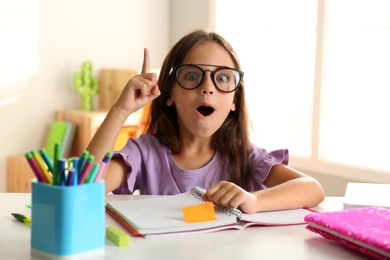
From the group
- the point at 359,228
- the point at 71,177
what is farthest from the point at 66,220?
the point at 359,228

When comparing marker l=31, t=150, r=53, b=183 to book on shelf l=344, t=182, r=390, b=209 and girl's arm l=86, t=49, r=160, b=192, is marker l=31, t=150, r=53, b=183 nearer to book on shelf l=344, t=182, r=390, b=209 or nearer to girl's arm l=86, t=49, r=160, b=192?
girl's arm l=86, t=49, r=160, b=192

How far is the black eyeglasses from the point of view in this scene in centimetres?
163

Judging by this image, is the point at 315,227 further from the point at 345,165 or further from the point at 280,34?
the point at 280,34

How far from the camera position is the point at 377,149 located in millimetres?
3420

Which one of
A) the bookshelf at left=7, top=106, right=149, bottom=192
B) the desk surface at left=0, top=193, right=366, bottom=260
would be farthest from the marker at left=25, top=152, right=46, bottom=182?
the bookshelf at left=7, top=106, right=149, bottom=192

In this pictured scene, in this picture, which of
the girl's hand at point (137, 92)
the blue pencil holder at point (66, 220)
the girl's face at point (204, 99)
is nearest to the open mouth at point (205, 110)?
the girl's face at point (204, 99)

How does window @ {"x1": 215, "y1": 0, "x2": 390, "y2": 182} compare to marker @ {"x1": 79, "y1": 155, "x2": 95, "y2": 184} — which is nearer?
marker @ {"x1": 79, "y1": 155, "x2": 95, "y2": 184}

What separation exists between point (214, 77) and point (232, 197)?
17.6 inches

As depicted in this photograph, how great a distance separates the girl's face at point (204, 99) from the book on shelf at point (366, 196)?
39cm

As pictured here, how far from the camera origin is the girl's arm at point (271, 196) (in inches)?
50.1

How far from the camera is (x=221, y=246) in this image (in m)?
1.09

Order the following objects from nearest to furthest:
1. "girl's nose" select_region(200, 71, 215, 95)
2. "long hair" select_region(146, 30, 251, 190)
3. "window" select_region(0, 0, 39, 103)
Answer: "girl's nose" select_region(200, 71, 215, 95), "long hair" select_region(146, 30, 251, 190), "window" select_region(0, 0, 39, 103)

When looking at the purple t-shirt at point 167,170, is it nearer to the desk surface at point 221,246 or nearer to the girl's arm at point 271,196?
the girl's arm at point 271,196

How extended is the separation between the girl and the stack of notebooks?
0.85ft
